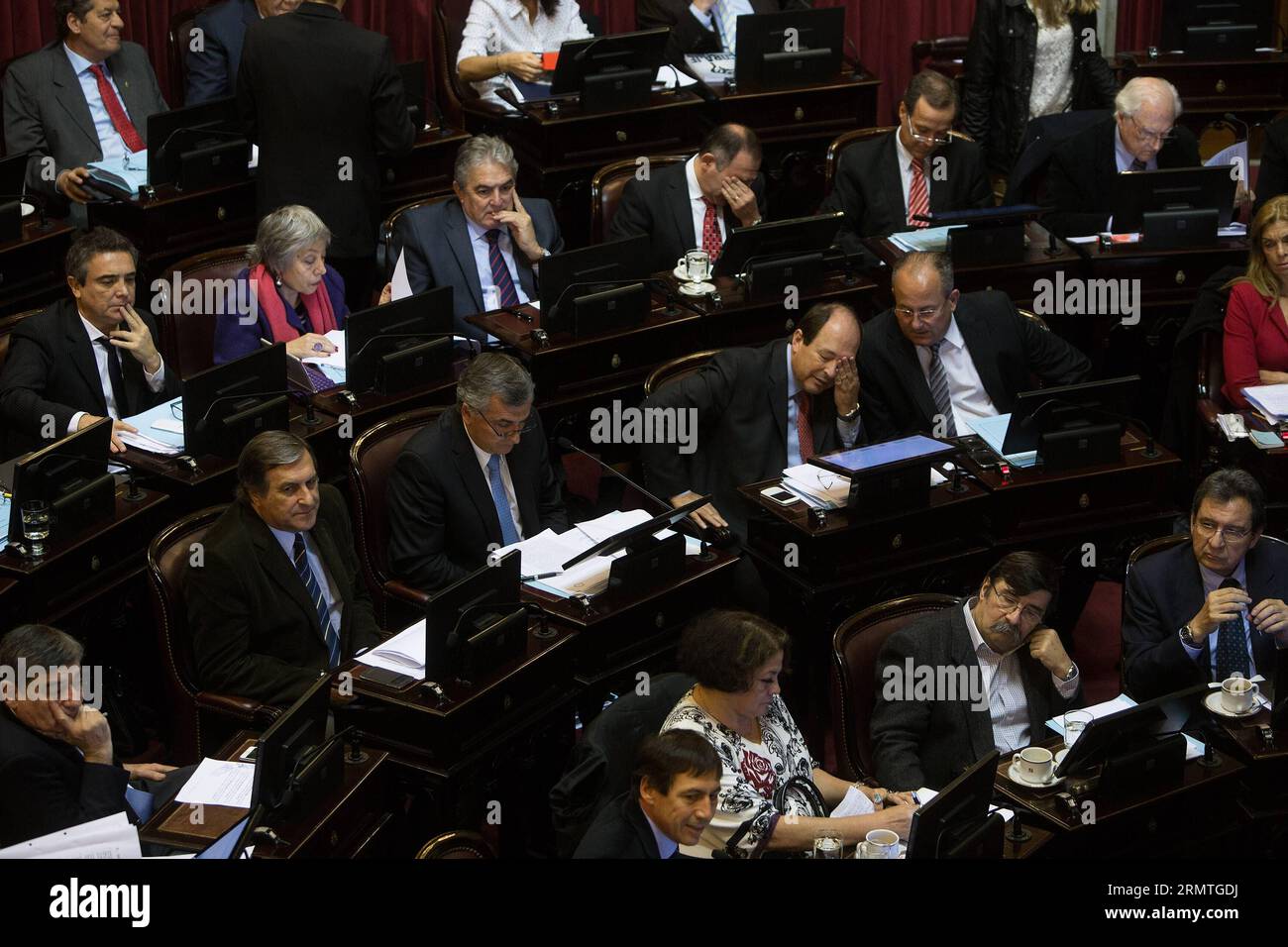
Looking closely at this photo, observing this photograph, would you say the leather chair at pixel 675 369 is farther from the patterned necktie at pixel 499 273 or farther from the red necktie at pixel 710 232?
the red necktie at pixel 710 232

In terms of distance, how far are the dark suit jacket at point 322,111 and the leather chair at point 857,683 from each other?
2960mm

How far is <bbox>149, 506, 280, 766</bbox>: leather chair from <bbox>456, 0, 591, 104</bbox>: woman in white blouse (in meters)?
3.20

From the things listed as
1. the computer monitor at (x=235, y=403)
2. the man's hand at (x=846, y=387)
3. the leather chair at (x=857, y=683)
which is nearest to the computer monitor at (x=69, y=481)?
the computer monitor at (x=235, y=403)

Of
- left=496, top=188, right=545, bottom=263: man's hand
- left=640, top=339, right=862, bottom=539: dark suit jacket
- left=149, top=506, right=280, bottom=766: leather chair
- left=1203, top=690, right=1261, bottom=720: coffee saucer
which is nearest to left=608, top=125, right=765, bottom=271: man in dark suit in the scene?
left=496, top=188, right=545, bottom=263: man's hand

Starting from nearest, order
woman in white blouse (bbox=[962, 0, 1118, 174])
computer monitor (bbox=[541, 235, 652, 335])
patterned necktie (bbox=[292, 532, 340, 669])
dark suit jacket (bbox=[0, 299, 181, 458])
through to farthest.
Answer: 1. patterned necktie (bbox=[292, 532, 340, 669])
2. dark suit jacket (bbox=[0, 299, 181, 458])
3. computer monitor (bbox=[541, 235, 652, 335])
4. woman in white blouse (bbox=[962, 0, 1118, 174])

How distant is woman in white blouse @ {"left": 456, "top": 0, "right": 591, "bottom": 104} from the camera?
7.30 metres

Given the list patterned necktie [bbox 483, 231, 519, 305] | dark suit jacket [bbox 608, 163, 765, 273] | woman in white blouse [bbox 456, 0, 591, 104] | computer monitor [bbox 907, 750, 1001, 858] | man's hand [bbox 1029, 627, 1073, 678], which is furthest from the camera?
woman in white blouse [bbox 456, 0, 591, 104]

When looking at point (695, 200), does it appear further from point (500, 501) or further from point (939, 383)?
point (500, 501)

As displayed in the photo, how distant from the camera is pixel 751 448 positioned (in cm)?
568

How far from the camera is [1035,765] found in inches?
170

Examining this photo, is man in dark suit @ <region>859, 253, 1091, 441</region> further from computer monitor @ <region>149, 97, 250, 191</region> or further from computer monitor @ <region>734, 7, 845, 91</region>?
computer monitor @ <region>149, 97, 250, 191</region>

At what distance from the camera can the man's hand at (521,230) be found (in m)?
6.38
